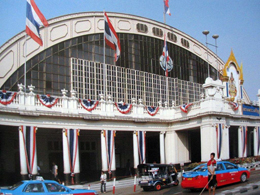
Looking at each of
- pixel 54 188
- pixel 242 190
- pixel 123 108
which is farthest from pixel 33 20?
pixel 242 190

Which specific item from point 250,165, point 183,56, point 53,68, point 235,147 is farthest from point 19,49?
point 235,147

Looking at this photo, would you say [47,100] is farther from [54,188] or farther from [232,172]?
[232,172]

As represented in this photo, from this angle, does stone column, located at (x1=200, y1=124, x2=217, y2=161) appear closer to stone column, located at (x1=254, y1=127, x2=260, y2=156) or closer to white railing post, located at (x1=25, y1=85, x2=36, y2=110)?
stone column, located at (x1=254, y1=127, x2=260, y2=156)

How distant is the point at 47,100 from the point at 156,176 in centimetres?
1088

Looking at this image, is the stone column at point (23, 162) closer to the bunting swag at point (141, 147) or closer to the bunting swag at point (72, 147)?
the bunting swag at point (72, 147)

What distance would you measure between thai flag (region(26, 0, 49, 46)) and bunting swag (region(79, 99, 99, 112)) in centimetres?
630

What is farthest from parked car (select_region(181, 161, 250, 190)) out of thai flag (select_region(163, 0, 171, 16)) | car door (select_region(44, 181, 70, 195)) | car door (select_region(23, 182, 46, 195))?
thai flag (select_region(163, 0, 171, 16))

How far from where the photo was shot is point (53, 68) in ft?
118

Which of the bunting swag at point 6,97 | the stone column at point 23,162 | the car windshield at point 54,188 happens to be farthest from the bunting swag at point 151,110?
the car windshield at point 54,188

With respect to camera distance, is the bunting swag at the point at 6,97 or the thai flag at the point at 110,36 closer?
the bunting swag at the point at 6,97

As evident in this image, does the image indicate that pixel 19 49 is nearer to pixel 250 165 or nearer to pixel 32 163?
pixel 32 163

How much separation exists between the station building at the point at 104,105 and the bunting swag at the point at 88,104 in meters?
0.09

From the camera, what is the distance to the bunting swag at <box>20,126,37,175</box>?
91.0 ft

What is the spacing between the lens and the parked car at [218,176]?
21266mm
